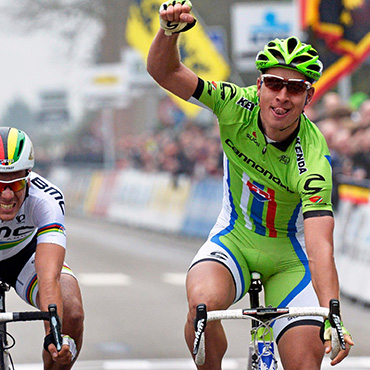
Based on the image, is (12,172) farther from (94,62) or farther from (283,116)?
(94,62)

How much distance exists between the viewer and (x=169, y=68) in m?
5.58

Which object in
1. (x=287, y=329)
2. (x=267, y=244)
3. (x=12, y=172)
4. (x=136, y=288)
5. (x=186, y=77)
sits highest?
(x=186, y=77)

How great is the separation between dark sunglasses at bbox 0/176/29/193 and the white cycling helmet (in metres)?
0.07

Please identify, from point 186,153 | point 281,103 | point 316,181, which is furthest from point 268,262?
point 186,153

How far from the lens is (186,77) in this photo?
5.62 metres

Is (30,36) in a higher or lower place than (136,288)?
higher

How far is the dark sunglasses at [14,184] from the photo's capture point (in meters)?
5.23

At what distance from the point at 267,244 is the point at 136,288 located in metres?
8.43

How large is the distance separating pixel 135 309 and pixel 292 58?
23.9 feet

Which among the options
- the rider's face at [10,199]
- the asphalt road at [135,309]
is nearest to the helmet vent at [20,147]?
the rider's face at [10,199]

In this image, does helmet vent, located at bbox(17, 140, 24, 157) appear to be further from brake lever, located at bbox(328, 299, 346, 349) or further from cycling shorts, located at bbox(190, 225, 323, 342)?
brake lever, located at bbox(328, 299, 346, 349)

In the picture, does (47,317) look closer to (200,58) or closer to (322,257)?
(322,257)

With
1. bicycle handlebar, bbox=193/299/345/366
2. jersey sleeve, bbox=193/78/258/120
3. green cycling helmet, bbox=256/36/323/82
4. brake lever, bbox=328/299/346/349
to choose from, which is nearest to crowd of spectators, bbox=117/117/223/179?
jersey sleeve, bbox=193/78/258/120

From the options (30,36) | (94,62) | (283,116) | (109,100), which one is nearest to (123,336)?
(283,116)
